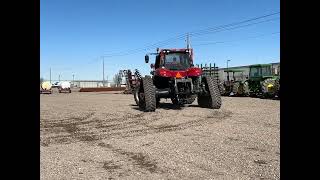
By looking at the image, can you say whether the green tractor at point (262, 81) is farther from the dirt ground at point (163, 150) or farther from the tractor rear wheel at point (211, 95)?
the dirt ground at point (163, 150)

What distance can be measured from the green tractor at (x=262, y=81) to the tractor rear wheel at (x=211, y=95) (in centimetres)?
730

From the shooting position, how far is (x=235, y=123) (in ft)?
34.3

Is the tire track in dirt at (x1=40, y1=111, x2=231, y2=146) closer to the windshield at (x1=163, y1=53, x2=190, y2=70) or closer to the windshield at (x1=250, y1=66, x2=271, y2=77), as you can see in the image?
the windshield at (x1=163, y1=53, x2=190, y2=70)

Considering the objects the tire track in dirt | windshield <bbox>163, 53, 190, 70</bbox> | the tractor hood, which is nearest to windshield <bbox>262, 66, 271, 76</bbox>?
windshield <bbox>163, 53, 190, 70</bbox>

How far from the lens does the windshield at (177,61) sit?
15375 millimetres

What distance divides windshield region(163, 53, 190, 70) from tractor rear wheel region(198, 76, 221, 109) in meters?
0.95

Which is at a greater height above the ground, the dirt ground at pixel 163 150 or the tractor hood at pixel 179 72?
the tractor hood at pixel 179 72

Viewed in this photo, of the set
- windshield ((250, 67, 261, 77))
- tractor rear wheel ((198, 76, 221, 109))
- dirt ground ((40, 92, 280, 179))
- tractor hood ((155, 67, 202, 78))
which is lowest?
dirt ground ((40, 92, 280, 179))

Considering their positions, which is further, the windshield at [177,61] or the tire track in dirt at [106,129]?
the windshield at [177,61]

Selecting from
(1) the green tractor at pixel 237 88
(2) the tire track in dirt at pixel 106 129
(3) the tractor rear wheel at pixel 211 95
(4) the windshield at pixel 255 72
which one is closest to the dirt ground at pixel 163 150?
(2) the tire track in dirt at pixel 106 129

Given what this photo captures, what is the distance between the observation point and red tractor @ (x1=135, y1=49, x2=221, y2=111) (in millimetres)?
14555
